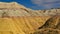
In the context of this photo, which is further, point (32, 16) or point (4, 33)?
point (32, 16)

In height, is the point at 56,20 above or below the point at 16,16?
above

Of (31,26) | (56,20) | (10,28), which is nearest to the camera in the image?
(56,20)

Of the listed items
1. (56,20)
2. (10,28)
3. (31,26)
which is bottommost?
(31,26)

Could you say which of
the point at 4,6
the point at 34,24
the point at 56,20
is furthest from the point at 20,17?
the point at 56,20

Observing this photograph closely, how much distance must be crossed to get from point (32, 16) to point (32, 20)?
28.9 feet

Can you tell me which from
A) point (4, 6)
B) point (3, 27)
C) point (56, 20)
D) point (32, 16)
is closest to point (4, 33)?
point (3, 27)

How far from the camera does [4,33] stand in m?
69.7

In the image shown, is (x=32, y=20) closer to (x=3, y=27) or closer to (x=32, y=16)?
(x=32, y=16)

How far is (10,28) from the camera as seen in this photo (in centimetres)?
7450

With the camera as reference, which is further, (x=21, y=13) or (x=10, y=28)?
(x=21, y=13)

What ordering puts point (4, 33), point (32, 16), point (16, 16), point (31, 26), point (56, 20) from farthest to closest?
point (32, 16)
point (16, 16)
point (31, 26)
point (4, 33)
point (56, 20)

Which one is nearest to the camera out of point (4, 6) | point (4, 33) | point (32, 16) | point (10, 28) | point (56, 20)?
point (56, 20)

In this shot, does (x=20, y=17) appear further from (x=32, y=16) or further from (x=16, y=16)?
(x=32, y=16)

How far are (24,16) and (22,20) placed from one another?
269 inches
